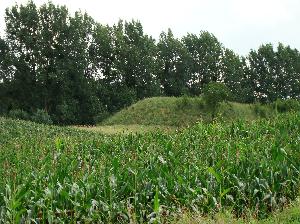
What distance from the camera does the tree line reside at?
67.6 m

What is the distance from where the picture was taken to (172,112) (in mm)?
54656

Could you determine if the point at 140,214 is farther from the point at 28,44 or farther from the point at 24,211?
the point at 28,44

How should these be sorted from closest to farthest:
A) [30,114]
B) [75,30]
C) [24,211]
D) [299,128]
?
[24,211]
[299,128]
[30,114]
[75,30]

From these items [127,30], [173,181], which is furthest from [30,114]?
[173,181]

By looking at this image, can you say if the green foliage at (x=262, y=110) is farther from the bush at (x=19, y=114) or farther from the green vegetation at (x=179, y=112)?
the bush at (x=19, y=114)

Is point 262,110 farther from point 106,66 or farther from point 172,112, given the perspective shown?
point 106,66

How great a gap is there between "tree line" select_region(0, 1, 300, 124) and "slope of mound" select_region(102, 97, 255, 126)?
35.0 ft

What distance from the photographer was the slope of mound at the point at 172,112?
52906 mm

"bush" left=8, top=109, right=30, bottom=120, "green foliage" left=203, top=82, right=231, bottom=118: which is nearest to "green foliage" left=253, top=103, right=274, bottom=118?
"green foliage" left=203, top=82, right=231, bottom=118

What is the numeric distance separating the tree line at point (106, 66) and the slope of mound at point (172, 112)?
1067cm

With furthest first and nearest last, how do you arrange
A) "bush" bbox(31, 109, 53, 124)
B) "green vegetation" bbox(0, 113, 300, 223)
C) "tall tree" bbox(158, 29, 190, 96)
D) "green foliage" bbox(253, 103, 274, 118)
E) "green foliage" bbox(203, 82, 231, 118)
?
"tall tree" bbox(158, 29, 190, 96) < "bush" bbox(31, 109, 53, 124) < "green foliage" bbox(253, 103, 274, 118) < "green foliage" bbox(203, 82, 231, 118) < "green vegetation" bbox(0, 113, 300, 223)

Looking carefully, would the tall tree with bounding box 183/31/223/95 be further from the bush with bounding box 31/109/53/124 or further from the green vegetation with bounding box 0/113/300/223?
the green vegetation with bounding box 0/113/300/223

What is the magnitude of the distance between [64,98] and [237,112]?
86.2 ft

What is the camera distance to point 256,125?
806 inches
